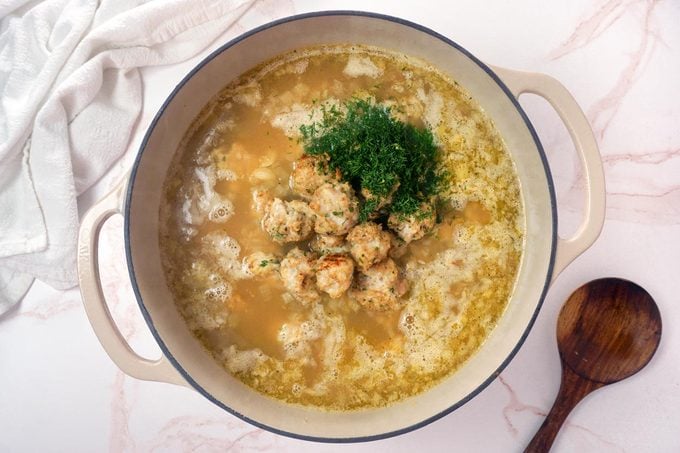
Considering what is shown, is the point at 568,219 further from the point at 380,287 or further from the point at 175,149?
the point at 175,149

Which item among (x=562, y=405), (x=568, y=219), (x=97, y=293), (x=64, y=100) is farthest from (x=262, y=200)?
(x=562, y=405)

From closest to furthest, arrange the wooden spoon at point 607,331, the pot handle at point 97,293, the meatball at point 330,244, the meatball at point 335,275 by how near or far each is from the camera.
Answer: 1. the pot handle at point 97,293
2. the meatball at point 335,275
3. the meatball at point 330,244
4. the wooden spoon at point 607,331

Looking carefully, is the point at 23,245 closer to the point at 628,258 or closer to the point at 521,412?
the point at 521,412

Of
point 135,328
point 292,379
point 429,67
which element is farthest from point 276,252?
point 429,67

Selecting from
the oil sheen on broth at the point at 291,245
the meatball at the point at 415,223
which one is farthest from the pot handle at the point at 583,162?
the meatball at the point at 415,223

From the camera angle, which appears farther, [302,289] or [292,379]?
[292,379]

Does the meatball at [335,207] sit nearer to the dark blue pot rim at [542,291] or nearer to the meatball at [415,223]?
the meatball at [415,223]
